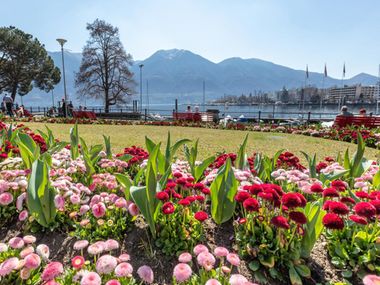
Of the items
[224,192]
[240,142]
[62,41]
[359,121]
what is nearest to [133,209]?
[224,192]

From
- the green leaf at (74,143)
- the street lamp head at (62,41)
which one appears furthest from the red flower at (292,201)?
the street lamp head at (62,41)

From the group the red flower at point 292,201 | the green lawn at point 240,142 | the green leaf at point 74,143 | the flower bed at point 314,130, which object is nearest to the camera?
the red flower at point 292,201

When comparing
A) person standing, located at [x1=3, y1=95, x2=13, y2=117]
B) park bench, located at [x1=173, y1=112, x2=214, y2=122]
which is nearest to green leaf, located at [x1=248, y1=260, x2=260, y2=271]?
park bench, located at [x1=173, y1=112, x2=214, y2=122]

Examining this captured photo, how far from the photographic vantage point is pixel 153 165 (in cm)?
206

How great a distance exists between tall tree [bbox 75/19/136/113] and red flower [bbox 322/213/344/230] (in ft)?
121

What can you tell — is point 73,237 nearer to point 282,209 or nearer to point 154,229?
point 154,229

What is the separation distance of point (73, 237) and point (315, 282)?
1.90m

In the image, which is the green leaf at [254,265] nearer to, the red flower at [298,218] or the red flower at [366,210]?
the red flower at [298,218]

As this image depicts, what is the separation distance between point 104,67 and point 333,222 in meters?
38.7

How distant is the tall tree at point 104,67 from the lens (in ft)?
119

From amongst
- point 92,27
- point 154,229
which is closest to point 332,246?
point 154,229

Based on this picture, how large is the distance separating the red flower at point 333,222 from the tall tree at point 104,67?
3692 centimetres

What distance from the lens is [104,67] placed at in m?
36.8

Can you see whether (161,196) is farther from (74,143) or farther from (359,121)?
(359,121)
